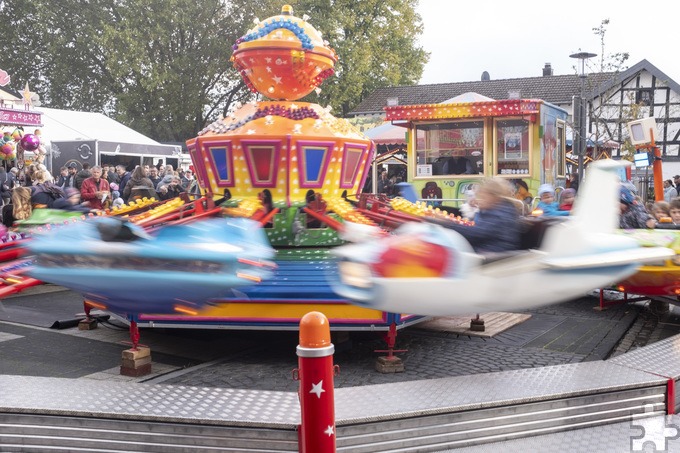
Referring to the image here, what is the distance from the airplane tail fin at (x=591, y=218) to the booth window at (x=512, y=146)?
337 inches

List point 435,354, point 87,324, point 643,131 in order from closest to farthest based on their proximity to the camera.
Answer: point 435,354 → point 87,324 → point 643,131

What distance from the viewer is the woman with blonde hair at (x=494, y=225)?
2879mm

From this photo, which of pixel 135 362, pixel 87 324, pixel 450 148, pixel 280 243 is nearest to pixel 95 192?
pixel 87 324

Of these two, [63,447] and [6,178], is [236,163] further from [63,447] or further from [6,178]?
[6,178]

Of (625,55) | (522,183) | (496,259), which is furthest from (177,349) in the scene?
(625,55)

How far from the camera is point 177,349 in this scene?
6781 mm

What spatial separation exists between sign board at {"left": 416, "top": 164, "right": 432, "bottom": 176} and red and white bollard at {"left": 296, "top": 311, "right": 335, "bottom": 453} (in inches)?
357

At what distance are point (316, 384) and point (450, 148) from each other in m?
9.37

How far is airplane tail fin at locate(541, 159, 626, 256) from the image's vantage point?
2762mm

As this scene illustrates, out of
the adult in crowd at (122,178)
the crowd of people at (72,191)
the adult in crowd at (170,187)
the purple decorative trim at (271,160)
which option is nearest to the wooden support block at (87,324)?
the crowd of people at (72,191)

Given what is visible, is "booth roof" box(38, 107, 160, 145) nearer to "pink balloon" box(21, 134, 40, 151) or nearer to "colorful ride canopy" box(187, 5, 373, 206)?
"pink balloon" box(21, 134, 40, 151)

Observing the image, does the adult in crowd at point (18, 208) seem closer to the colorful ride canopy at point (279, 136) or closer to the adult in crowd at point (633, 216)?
the colorful ride canopy at point (279, 136)

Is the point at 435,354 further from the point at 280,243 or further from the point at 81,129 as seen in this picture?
the point at 81,129

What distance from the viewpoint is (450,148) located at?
39.7ft
